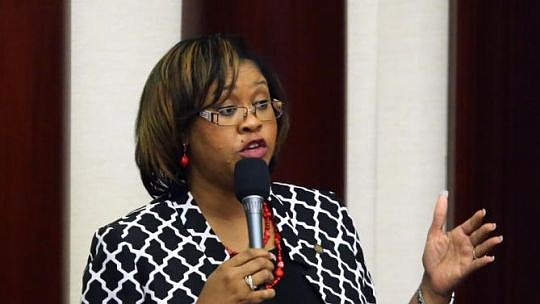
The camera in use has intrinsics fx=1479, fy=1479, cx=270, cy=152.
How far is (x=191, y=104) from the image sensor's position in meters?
2.71

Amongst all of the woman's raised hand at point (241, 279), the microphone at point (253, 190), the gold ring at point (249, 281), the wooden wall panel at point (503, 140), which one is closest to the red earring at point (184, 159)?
the microphone at point (253, 190)

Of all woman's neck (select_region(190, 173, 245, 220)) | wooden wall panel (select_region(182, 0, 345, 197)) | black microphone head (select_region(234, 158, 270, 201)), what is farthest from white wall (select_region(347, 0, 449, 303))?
black microphone head (select_region(234, 158, 270, 201))

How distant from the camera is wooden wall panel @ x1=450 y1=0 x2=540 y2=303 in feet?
12.8

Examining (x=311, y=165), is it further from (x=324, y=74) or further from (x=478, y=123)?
(x=478, y=123)

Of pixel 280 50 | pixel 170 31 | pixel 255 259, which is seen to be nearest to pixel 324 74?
pixel 280 50

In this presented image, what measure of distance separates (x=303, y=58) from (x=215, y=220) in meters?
0.83

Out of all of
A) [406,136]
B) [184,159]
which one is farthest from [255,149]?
[406,136]

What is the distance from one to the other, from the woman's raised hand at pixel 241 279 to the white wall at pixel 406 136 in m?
1.80

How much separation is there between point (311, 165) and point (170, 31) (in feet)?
1.97

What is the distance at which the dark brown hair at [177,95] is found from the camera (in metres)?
2.71
